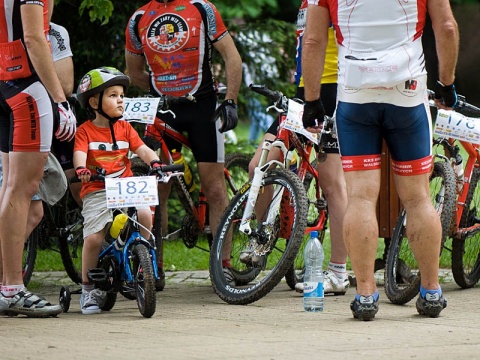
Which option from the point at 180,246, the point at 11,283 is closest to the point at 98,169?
the point at 11,283

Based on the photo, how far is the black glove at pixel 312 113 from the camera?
23.8 ft

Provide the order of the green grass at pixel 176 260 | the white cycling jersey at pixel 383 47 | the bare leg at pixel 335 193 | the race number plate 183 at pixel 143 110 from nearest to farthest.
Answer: the white cycling jersey at pixel 383 47
the bare leg at pixel 335 193
the race number plate 183 at pixel 143 110
the green grass at pixel 176 260

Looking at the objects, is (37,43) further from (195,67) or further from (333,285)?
(333,285)

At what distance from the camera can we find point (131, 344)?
→ 6.08m

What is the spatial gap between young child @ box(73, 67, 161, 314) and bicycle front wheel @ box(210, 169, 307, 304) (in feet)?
2.34

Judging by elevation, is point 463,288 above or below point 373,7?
below

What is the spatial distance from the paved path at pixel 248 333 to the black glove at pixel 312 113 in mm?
1100

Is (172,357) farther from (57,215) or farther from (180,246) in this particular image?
(180,246)

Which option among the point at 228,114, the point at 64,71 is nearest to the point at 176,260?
the point at 228,114

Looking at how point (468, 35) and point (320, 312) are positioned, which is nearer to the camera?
point (320, 312)

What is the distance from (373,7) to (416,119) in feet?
2.12

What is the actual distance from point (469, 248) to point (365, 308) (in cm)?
229

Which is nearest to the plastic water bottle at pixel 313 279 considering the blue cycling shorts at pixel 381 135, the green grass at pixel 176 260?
the blue cycling shorts at pixel 381 135

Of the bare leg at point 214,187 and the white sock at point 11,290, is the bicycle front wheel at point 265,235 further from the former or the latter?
the white sock at point 11,290
